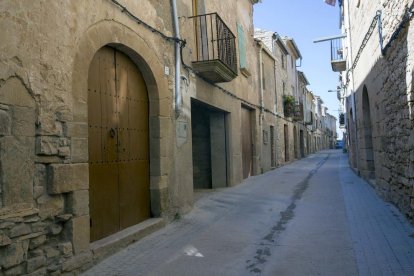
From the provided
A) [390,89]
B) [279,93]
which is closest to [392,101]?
[390,89]

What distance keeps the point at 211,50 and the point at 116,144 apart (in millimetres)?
4199

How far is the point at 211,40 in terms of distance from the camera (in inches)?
324

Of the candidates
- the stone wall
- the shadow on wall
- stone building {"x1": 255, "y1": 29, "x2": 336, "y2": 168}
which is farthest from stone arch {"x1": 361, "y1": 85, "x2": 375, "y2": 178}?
stone building {"x1": 255, "y1": 29, "x2": 336, "y2": 168}

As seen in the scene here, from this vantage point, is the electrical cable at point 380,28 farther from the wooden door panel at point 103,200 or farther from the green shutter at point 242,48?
the wooden door panel at point 103,200

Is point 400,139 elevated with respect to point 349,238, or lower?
elevated

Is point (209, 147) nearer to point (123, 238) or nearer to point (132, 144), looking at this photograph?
point (132, 144)

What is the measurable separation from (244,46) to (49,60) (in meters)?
9.53

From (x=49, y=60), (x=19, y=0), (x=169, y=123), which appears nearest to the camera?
(x=19, y=0)

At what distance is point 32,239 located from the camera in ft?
10.8

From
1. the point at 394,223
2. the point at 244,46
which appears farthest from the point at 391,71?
the point at 244,46

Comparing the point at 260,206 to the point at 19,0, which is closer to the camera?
the point at 19,0

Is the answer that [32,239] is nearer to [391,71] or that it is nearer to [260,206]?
[260,206]

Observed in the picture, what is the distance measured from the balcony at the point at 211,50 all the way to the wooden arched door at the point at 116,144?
6.87 ft

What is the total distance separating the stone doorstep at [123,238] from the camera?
13.8ft
